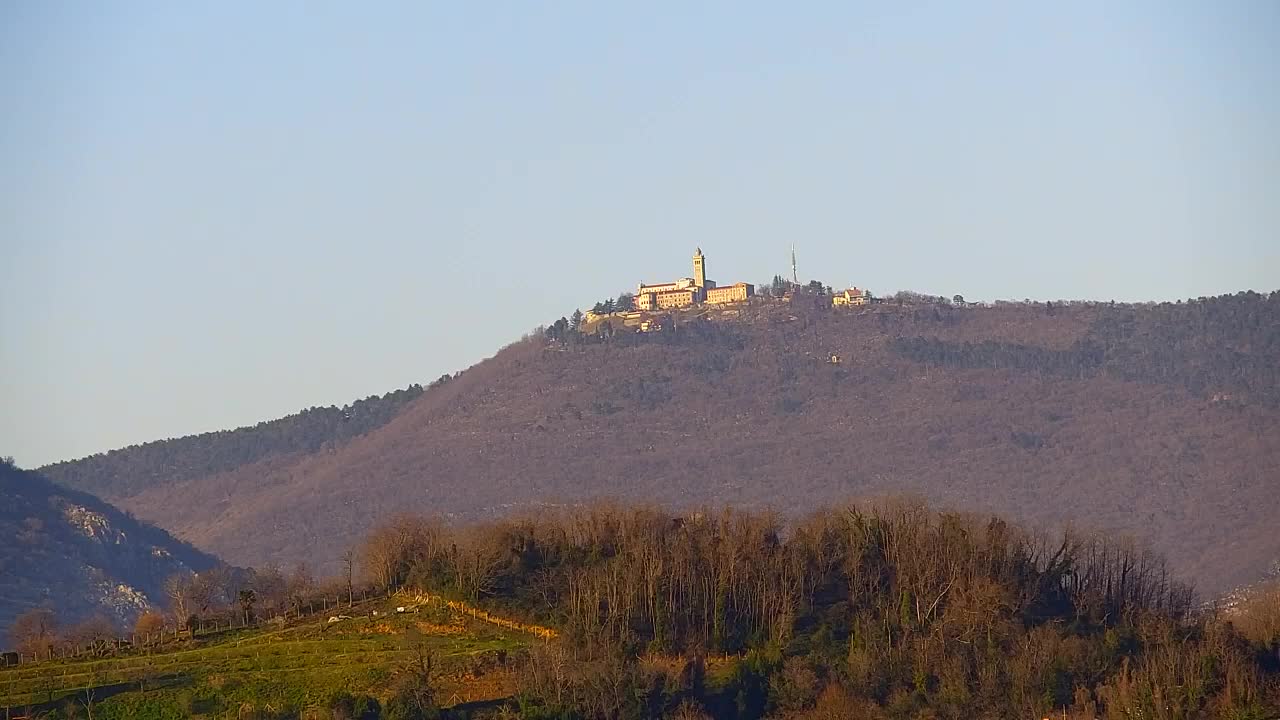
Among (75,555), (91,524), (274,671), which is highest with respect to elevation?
(91,524)

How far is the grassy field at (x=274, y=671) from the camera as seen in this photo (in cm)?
7025

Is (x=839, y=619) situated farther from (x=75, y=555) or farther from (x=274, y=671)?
(x=75, y=555)

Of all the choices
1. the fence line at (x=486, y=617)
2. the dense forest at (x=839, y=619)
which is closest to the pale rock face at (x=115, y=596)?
the dense forest at (x=839, y=619)

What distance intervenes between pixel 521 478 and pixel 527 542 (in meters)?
113

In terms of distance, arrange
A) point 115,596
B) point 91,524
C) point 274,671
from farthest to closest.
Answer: point 91,524
point 115,596
point 274,671

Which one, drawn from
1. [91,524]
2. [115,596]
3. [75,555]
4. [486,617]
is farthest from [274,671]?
[91,524]

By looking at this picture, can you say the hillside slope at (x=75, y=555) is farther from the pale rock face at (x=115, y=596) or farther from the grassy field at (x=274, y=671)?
the grassy field at (x=274, y=671)

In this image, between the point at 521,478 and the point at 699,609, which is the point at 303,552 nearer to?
the point at 521,478

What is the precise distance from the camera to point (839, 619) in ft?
258

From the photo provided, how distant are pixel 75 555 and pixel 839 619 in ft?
324

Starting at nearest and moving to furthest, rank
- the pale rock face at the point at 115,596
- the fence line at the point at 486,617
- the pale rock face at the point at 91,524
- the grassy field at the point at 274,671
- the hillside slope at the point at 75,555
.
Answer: the grassy field at the point at 274,671 < the fence line at the point at 486,617 < the pale rock face at the point at 115,596 < the hillside slope at the point at 75,555 < the pale rock face at the point at 91,524

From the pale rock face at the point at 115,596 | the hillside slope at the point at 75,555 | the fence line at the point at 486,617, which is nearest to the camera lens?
the fence line at the point at 486,617

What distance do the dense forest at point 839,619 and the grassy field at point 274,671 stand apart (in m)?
2.25

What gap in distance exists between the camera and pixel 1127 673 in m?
73.6
